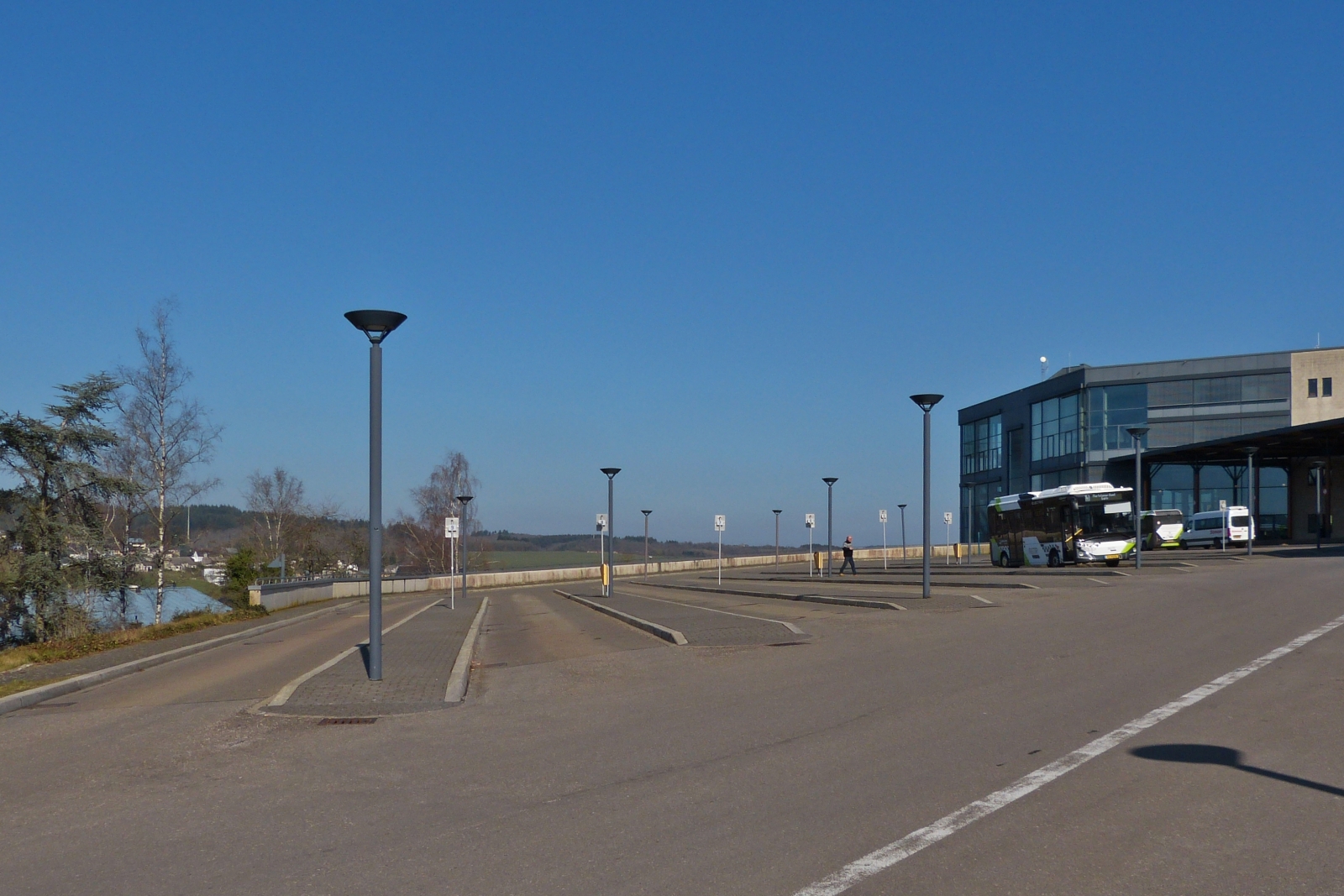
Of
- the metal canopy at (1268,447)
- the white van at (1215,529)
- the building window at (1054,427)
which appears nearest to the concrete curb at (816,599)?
the metal canopy at (1268,447)

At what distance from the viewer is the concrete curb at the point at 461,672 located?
12938mm

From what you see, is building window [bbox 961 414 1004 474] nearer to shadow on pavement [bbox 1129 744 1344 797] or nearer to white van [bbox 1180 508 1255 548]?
white van [bbox 1180 508 1255 548]

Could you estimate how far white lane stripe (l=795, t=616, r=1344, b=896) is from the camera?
217 inches

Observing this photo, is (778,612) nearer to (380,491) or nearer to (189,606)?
(380,491)

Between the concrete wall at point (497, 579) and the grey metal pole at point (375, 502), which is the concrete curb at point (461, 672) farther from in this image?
the concrete wall at point (497, 579)

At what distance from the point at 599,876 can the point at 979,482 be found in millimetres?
81041

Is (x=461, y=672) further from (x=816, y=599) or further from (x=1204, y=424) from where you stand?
(x=1204, y=424)

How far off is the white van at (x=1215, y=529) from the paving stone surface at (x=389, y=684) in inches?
1885

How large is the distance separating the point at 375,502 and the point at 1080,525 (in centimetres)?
3435

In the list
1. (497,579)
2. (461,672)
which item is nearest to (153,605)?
(497,579)

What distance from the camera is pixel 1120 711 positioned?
10234 mm

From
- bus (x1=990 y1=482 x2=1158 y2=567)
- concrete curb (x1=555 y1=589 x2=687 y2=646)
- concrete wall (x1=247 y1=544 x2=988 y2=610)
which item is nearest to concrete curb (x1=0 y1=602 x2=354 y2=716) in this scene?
concrete curb (x1=555 y1=589 x2=687 y2=646)

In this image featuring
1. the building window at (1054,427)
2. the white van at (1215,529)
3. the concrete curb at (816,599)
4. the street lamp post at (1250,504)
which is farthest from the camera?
the building window at (1054,427)

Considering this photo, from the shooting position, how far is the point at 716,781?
7938 millimetres
